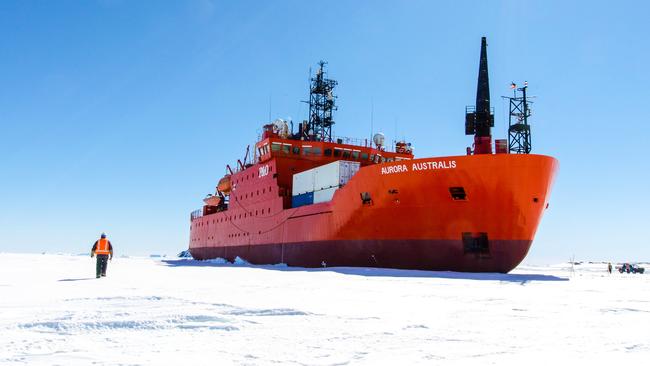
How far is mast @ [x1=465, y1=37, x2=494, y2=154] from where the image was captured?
28672 millimetres

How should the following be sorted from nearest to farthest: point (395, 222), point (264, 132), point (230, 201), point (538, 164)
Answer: point (538, 164) → point (395, 222) → point (264, 132) → point (230, 201)

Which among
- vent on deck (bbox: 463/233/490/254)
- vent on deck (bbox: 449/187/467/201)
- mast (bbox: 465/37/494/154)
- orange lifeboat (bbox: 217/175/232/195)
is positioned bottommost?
vent on deck (bbox: 463/233/490/254)

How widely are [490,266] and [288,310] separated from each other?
51.1 feet

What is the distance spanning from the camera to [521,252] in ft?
69.3

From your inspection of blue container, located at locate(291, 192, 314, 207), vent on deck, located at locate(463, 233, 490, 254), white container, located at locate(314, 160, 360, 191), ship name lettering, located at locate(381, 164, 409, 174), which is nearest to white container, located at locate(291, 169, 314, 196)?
blue container, located at locate(291, 192, 314, 207)

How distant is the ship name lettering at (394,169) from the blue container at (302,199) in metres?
7.02

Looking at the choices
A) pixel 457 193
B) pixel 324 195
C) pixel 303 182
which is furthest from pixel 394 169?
pixel 303 182

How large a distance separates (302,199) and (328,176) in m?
3.16

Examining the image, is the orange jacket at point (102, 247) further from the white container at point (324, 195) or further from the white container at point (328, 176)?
the white container at point (328, 176)

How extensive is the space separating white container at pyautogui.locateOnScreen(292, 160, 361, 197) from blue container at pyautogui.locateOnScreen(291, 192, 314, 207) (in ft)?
0.81

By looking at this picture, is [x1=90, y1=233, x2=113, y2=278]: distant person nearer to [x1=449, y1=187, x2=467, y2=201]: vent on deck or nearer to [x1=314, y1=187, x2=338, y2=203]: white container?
[x1=314, y1=187, x2=338, y2=203]: white container

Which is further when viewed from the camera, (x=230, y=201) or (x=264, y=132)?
(x=230, y=201)

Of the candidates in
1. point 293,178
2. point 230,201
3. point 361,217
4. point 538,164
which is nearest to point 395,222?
point 361,217

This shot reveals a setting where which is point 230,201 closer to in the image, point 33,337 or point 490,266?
point 490,266
